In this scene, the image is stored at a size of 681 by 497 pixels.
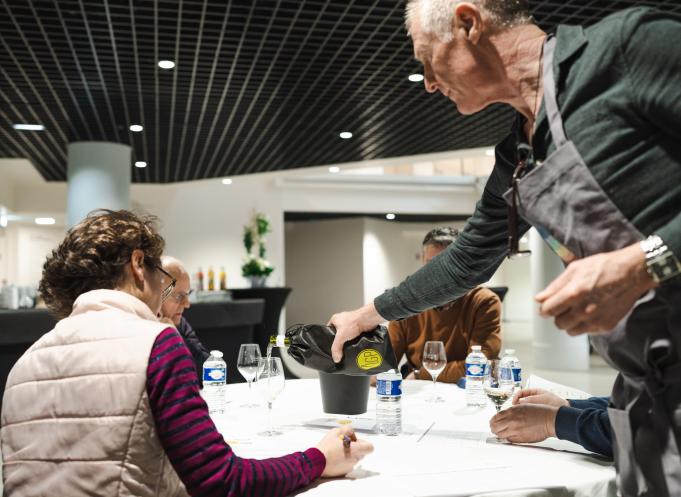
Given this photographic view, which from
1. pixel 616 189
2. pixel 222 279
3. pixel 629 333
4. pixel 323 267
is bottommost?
pixel 629 333

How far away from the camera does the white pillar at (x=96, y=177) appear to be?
7375 mm

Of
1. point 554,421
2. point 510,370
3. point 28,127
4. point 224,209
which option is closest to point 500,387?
point 510,370

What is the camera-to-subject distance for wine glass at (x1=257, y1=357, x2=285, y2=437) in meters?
1.89

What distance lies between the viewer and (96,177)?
754cm

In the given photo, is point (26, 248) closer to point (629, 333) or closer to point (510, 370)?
point (510, 370)

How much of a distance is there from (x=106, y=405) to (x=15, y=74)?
529cm

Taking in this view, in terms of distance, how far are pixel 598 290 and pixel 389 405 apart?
1.03m

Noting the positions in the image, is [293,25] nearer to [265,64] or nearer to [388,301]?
[265,64]

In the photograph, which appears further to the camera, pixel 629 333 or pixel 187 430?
pixel 187 430

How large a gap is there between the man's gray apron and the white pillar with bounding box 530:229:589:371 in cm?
806

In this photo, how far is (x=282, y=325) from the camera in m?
12.9

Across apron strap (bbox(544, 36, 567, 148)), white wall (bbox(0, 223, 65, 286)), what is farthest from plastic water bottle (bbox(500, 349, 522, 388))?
white wall (bbox(0, 223, 65, 286))

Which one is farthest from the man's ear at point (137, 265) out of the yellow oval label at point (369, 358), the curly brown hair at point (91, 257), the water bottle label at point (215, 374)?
the water bottle label at point (215, 374)

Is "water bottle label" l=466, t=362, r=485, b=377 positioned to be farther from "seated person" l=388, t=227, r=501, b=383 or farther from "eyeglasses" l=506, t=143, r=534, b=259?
"eyeglasses" l=506, t=143, r=534, b=259
